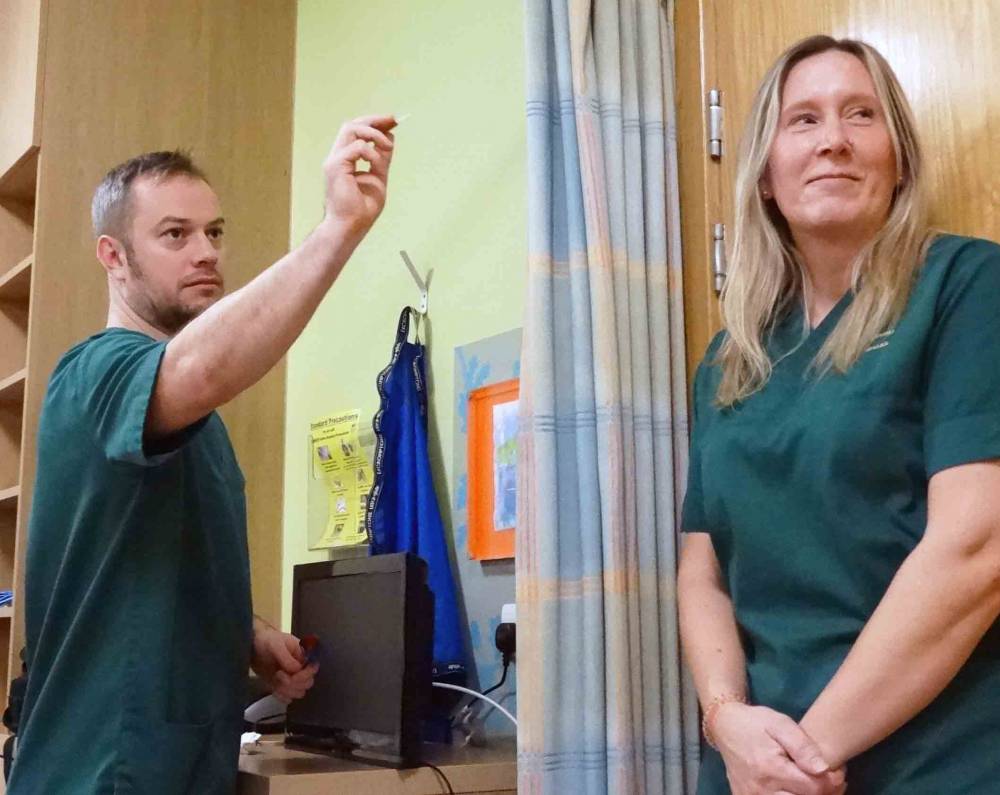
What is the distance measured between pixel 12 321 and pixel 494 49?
1.61 m

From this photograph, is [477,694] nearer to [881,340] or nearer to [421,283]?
[421,283]

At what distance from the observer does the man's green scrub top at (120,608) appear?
121 cm

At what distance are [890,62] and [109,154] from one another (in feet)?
6.58

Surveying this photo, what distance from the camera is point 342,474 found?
243cm

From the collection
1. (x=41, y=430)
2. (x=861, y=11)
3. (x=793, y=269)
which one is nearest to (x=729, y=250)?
(x=793, y=269)

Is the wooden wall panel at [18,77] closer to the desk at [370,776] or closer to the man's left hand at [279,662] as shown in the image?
the man's left hand at [279,662]

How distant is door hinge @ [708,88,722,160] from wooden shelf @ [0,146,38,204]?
5.84 feet

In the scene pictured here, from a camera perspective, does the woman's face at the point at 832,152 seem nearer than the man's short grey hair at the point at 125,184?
Yes

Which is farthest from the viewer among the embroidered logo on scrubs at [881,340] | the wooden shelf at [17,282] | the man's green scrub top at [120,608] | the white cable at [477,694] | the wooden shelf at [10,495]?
the wooden shelf at [17,282]

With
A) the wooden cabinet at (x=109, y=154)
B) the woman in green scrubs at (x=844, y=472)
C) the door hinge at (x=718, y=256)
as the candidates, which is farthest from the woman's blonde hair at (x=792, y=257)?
the wooden cabinet at (x=109, y=154)

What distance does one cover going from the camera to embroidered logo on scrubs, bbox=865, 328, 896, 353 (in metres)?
1.04

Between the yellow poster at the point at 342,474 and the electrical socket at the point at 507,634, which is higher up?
the yellow poster at the point at 342,474

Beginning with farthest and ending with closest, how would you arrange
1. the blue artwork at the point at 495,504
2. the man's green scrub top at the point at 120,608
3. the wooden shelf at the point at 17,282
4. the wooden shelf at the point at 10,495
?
1. the wooden shelf at the point at 17,282
2. the wooden shelf at the point at 10,495
3. the blue artwork at the point at 495,504
4. the man's green scrub top at the point at 120,608

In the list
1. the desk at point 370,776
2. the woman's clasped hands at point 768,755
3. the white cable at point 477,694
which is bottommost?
the desk at point 370,776
